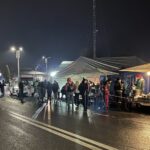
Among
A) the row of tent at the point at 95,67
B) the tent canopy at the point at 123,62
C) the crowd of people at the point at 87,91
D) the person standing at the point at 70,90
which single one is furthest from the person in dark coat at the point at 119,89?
the tent canopy at the point at 123,62

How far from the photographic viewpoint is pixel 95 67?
1108 inches

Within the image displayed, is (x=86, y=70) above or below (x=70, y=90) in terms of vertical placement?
above

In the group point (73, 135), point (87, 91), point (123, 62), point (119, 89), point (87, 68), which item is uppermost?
point (123, 62)

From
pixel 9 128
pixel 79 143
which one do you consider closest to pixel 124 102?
pixel 9 128

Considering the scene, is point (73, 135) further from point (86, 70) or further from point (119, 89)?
point (86, 70)

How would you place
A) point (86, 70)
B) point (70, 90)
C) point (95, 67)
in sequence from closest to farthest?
point (70, 90) < point (95, 67) < point (86, 70)

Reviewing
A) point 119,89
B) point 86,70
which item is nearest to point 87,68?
point 86,70

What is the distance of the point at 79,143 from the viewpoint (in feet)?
35.9

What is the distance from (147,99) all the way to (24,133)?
10408 millimetres

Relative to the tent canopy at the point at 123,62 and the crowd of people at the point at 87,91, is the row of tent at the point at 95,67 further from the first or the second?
the crowd of people at the point at 87,91

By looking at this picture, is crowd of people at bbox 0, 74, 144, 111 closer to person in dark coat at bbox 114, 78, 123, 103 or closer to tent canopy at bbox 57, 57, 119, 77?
person in dark coat at bbox 114, 78, 123, 103

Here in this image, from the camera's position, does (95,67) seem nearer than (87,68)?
Yes

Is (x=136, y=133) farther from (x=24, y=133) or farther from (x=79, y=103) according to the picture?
(x=79, y=103)

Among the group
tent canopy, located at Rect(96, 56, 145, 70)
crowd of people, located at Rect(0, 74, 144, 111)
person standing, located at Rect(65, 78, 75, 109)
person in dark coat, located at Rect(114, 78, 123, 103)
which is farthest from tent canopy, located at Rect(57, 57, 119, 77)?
person in dark coat, located at Rect(114, 78, 123, 103)
